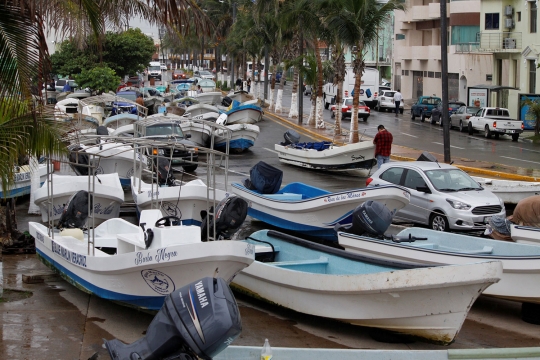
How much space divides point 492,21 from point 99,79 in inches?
969

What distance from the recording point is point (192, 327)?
262 inches

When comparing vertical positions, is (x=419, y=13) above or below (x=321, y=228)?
above

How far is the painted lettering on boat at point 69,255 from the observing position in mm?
10836

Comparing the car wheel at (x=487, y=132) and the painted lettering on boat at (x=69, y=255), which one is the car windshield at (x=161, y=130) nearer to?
the painted lettering on boat at (x=69, y=255)

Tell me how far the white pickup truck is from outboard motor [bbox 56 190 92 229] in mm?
29032

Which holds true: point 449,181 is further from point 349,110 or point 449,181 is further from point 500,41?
point 500,41

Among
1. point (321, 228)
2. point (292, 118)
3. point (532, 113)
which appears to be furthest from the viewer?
point (292, 118)

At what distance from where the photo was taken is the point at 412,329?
941 cm

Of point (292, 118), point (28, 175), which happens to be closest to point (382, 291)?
point (28, 175)

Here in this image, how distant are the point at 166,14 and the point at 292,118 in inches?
1376

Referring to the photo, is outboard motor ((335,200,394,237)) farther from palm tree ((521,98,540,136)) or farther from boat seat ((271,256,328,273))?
palm tree ((521,98,540,136))

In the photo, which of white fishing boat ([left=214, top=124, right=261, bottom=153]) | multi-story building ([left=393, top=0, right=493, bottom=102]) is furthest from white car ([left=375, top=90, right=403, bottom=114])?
white fishing boat ([left=214, top=124, right=261, bottom=153])

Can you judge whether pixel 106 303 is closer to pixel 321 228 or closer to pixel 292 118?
pixel 321 228

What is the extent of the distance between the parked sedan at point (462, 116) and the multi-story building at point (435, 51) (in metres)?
8.67
